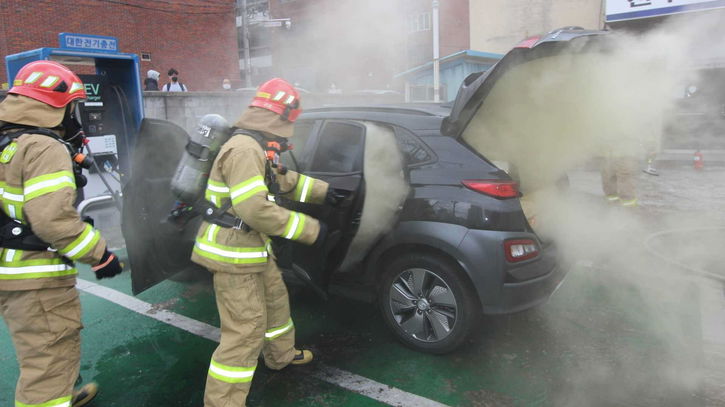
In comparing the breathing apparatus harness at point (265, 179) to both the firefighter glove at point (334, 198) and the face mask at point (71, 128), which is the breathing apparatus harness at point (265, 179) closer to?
the firefighter glove at point (334, 198)

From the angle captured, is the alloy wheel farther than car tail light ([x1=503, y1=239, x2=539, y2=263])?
Yes

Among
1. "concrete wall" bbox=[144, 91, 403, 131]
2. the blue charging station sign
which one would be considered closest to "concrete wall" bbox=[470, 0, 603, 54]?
"concrete wall" bbox=[144, 91, 403, 131]

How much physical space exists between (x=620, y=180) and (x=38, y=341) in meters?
6.35

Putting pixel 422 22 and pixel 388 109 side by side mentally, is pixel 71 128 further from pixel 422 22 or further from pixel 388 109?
pixel 422 22

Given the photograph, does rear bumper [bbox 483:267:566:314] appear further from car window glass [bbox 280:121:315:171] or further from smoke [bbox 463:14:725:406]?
car window glass [bbox 280:121:315:171]

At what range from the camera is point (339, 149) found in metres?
3.54

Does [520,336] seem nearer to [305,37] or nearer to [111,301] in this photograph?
[111,301]

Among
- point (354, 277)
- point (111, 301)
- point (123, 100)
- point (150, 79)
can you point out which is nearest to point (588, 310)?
point (354, 277)

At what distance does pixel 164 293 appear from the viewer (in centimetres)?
451

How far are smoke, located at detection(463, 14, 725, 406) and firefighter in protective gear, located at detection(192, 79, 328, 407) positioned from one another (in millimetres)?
1456

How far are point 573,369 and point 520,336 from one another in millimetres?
511

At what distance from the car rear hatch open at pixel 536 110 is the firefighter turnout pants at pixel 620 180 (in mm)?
2601

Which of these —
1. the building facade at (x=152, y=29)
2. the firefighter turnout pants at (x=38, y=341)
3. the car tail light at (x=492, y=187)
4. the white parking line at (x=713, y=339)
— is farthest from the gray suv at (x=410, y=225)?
the building facade at (x=152, y=29)

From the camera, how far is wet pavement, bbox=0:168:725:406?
9.37ft
